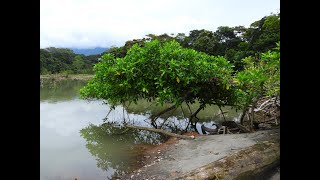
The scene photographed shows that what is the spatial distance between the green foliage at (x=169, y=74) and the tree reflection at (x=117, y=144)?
1238mm

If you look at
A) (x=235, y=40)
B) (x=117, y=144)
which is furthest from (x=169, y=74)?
(x=235, y=40)

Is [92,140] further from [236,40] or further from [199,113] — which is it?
[236,40]

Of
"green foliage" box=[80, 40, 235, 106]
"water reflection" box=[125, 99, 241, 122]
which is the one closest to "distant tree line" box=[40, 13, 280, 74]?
"water reflection" box=[125, 99, 241, 122]

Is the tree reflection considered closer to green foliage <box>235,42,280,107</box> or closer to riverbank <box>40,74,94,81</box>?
green foliage <box>235,42,280,107</box>

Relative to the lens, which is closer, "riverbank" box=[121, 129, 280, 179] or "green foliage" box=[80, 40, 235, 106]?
"riverbank" box=[121, 129, 280, 179]

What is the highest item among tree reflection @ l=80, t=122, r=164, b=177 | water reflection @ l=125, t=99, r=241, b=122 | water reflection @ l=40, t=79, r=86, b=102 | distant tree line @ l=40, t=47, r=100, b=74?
distant tree line @ l=40, t=47, r=100, b=74

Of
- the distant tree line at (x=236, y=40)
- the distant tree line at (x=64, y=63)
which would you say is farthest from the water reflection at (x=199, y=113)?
the distant tree line at (x=64, y=63)

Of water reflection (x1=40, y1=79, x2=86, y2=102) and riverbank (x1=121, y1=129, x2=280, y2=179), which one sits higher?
water reflection (x1=40, y1=79, x2=86, y2=102)

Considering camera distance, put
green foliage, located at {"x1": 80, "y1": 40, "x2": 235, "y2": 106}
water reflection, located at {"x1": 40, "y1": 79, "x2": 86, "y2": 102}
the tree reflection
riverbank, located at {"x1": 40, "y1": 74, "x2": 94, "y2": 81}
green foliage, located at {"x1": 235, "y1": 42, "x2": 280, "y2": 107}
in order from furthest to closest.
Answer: riverbank, located at {"x1": 40, "y1": 74, "x2": 94, "y2": 81} → water reflection, located at {"x1": 40, "y1": 79, "x2": 86, "y2": 102} → green foliage, located at {"x1": 80, "y1": 40, "x2": 235, "y2": 106} → the tree reflection → green foliage, located at {"x1": 235, "y1": 42, "x2": 280, "y2": 107}

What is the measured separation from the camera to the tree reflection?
6316 mm

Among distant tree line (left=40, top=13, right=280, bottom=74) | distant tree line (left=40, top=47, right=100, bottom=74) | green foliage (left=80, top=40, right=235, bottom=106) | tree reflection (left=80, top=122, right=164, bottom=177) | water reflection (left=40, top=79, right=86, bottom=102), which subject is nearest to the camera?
tree reflection (left=80, top=122, right=164, bottom=177)
